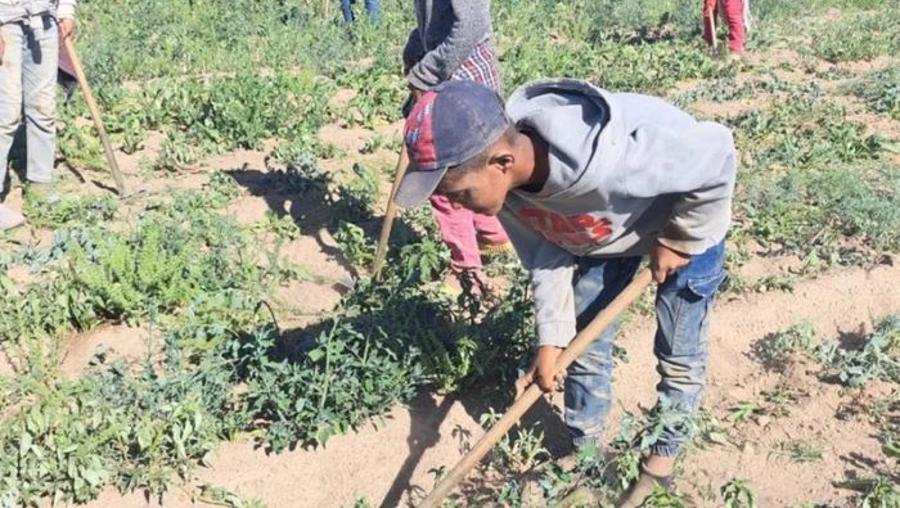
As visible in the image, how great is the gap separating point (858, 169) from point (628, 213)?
3562 mm

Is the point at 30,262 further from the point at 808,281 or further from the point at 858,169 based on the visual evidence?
the point at 858,169

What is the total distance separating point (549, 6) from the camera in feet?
32.9

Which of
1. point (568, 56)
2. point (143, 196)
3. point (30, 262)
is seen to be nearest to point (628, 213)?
point (30, 262)

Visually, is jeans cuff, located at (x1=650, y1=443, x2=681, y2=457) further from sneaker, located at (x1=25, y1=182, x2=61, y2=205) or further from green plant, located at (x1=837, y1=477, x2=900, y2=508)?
sneaker, located at (x1=25, y1=182, x2=61, y2=205)

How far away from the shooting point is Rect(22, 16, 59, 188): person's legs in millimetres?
5098

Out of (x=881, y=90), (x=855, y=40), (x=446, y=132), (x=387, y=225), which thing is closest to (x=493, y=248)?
(x=387, y=225)

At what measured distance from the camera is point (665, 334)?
9.92ft

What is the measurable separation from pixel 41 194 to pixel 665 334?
3699 millimetres

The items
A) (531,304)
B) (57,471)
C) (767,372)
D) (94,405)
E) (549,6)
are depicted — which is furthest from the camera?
(549,6)

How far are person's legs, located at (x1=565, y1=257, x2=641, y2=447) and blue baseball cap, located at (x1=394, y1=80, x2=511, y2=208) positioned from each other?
0.89 m

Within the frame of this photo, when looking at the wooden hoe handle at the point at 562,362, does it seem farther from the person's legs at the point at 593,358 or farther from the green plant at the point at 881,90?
the green plant at the point at 881,90

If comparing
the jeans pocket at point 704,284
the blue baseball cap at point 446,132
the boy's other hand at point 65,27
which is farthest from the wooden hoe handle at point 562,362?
the boy's other hand at point 65,27

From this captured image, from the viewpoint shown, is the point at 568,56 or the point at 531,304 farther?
the point at 568,56

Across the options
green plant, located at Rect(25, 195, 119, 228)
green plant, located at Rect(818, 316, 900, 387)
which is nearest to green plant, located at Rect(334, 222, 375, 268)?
green plant, located at Rect(25, 195, 119, 228)
